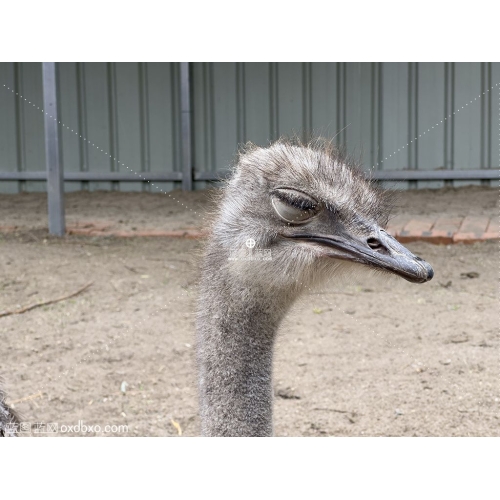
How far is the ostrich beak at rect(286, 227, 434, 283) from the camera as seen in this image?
4.59 feet

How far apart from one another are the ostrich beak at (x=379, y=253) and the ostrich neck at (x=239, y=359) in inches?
7.4

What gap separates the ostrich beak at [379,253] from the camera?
140cm

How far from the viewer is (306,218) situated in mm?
1530

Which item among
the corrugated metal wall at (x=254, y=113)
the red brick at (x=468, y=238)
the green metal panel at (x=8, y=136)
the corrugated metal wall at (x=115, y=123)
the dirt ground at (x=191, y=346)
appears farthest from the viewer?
the corrugated metal wall at (x=115, y=123)

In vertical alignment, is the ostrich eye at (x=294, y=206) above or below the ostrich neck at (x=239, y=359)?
above

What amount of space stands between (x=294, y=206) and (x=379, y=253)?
0.18 meters

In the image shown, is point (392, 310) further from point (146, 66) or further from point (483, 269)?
point (146, 66)

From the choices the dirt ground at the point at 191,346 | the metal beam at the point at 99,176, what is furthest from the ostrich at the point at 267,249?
the metal beam at the point at 99,176

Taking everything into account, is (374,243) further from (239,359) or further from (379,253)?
(239,359)

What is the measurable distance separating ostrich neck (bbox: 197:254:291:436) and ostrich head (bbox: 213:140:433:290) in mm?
53

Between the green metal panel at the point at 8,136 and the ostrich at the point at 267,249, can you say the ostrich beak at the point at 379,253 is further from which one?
the green metal panel at the point at 8,136

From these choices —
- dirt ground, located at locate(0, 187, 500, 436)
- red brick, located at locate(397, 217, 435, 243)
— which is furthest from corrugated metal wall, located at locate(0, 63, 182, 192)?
red brick, located at locate(397, 217, 435, 243)

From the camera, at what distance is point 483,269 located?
461 cm

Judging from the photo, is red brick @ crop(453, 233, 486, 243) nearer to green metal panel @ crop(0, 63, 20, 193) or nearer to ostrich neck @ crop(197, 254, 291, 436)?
green metal panel @ crop(0, 63, 20, 193)
